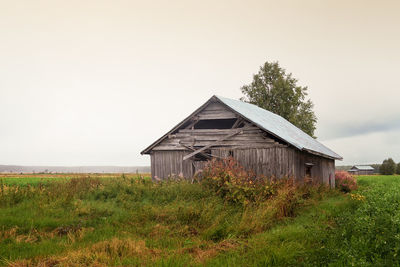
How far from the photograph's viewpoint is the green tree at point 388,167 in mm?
71312

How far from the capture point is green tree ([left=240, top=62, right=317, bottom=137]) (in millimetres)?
40438

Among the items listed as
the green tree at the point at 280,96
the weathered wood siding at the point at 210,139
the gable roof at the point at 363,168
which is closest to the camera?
the weathered wood siding at the point at 210,139

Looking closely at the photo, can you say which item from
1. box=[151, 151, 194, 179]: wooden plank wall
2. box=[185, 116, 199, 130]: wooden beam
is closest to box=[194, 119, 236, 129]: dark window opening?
box=[185, 116, 199, 130]: wooden beam

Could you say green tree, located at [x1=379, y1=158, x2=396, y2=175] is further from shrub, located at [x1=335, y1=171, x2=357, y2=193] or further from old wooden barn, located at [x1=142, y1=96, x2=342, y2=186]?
old wooden barn, located at [x1=142, y1=96, x2=342, y2=186]

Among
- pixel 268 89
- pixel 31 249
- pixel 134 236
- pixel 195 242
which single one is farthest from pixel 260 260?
pixel 268 89

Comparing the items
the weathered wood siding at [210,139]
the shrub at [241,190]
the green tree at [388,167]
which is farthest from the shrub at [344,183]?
the green tree at [388,167]

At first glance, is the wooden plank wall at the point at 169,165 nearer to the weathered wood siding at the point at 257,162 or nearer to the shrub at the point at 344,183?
the weathered wood siding at the point at 257,162

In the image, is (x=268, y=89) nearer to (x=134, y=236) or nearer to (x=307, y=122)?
(x=307, y=122)

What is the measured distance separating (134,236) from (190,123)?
11854 mm

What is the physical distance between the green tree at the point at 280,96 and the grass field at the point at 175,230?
91.2 ft

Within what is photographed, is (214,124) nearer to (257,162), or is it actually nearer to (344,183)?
(257,162)

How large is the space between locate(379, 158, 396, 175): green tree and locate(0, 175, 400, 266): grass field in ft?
226

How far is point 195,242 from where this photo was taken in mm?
7922

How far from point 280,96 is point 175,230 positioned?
34.3 m
